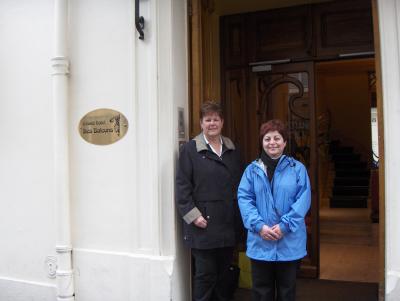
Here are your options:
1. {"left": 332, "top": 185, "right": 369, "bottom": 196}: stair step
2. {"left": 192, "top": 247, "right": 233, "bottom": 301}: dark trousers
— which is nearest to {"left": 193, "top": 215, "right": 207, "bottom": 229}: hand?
{"left": 192, "top": 247, "right": 233, "bottom": 301}: dark trousers

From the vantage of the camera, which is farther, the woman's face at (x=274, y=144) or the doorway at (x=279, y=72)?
the doorway at (x=279, y=72)

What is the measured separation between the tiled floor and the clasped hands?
2.02m

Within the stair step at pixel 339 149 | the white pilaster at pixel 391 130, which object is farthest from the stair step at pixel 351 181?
the white pilaster at pixel 391 130

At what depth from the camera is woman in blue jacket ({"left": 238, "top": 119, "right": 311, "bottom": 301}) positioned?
9.91 feet

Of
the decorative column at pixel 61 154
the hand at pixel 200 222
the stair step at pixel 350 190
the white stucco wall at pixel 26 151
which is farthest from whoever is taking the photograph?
the stair step at pixel 350 190

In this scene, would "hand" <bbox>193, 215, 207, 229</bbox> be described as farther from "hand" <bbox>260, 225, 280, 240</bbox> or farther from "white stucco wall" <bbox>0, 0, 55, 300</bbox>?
"white stucco wall" <bbox>0, 0, 55, 300</bbox>

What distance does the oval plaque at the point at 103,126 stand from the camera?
12.4 feet

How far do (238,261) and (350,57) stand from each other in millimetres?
2408

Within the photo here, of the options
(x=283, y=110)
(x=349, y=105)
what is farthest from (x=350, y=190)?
(x=283, y=110)

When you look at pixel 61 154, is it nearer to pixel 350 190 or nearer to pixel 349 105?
pixel 350 190

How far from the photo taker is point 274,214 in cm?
307

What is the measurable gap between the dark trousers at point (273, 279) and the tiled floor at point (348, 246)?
1721 millimetres

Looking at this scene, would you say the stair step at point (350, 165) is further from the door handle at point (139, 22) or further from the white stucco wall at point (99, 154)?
the door handle at point (139, 22)

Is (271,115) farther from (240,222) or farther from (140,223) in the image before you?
(140,223)
